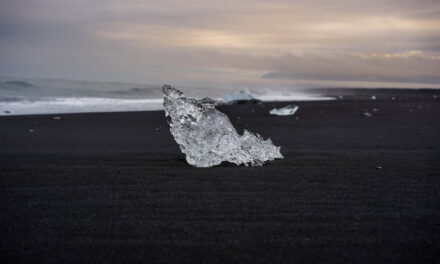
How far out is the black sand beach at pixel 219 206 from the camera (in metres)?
2.65

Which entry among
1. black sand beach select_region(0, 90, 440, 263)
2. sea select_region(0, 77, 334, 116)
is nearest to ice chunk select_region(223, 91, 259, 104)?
sea select_region(0, 77, 334, 116)

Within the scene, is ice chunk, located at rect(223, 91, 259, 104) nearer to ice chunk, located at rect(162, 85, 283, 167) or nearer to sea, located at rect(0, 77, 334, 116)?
sea, located at rect(0, 77, 334, 116)

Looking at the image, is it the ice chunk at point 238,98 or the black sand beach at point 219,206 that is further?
the ice chunk at point 238,98

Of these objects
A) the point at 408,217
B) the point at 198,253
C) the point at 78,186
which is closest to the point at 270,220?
the point at 198,253

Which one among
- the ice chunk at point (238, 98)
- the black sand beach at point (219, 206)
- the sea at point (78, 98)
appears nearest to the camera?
the black sand beach at point (219, 206)

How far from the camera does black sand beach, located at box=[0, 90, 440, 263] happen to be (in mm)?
2654

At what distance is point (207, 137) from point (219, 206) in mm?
1871

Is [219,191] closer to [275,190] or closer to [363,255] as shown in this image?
[275,190]

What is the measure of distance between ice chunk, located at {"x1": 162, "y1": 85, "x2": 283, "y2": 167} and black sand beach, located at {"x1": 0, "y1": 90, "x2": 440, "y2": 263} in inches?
7.4

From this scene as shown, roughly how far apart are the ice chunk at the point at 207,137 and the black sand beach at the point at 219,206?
0.62 feet

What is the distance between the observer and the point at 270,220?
3182 millimetres

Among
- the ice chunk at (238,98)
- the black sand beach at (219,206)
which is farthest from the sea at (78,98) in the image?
the black sand beach at (219,206)

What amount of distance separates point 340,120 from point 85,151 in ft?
23.8

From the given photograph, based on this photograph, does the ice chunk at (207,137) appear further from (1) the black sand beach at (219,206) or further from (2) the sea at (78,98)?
(2) the sea at (78,98)
